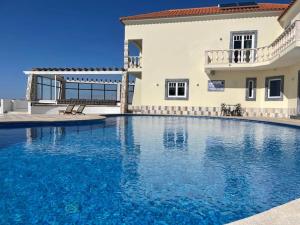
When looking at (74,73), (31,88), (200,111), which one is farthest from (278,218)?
(31,88)

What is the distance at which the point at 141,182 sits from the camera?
4184 mm

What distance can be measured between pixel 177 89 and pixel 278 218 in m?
17.9

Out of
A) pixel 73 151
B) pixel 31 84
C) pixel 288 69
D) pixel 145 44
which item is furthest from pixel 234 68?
pixel 31 84

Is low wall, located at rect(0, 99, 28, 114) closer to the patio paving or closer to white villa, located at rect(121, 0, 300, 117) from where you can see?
white villa, located at rect(121, 0, 300, 117)

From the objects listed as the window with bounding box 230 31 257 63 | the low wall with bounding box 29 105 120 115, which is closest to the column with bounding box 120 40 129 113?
the low wall with bounding box 29 105 120 115

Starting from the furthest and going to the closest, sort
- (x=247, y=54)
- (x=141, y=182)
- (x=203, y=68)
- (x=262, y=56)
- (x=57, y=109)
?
(x=57, y=109)
(x=203, y=68)
(x=247, y=54)
(x=262, y=56)
(x=141, y=182)

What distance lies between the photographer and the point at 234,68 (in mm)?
18000

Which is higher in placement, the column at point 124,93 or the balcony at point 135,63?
the balcony at point 135,63

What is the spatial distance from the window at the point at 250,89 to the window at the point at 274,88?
90 centimetres

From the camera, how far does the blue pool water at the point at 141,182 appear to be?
3064 mm

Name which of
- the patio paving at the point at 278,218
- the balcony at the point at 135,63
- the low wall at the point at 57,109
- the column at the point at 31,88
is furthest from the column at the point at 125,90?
the patio paving at the point at 278,218

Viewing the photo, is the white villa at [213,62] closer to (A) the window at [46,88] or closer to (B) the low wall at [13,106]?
(A) the window at [46,88]

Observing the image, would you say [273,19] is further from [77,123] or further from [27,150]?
[27,150]

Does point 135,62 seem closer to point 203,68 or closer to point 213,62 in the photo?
point 203,68
